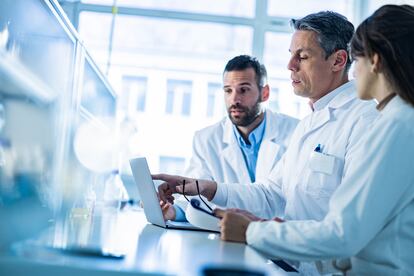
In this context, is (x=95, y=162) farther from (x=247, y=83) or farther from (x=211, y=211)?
(x=211, y=211)

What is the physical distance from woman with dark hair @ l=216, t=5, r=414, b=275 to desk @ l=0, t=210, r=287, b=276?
3.6 inches

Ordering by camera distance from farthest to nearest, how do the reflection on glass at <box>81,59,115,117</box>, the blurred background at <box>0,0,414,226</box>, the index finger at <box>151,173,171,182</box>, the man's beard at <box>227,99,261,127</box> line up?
the blurred background at <box>0,0,414,226</box> → the man's beard at <box>227,99,261,127</box> → the reflection on glass at <box>81,59,115,117</box> → the index finger at <box>151,173,171,182</box>

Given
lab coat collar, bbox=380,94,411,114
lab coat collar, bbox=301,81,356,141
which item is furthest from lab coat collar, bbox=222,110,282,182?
lab coat collar, bbox=380,94,411,114

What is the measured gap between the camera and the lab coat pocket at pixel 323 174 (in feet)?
5.50

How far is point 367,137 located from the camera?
1.15 metres

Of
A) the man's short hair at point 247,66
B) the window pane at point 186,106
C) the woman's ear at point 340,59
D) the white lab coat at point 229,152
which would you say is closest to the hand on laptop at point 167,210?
the white lab coat at point 229,152

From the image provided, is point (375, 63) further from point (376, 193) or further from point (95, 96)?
point (95, 96)

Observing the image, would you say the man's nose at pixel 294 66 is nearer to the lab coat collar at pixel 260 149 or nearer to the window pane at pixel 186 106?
the lab coat collar at pixel 260 149

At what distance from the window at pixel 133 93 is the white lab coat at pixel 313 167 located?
233cm

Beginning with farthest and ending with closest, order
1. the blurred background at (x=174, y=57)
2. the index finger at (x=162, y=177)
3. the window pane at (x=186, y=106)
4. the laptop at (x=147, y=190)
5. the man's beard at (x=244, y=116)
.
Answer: the window pane at (x=186, y=106) < the blurred background at (x=174, y=57) < the man's beard at (x=244, y=116) < the index finger at (x=162, y=177) < the laptop at (x=147, y=190)

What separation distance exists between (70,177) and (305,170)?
1.00 m

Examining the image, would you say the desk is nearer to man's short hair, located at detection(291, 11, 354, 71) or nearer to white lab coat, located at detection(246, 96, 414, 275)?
white lab coat, located at detection(246, 96, 414, 275)

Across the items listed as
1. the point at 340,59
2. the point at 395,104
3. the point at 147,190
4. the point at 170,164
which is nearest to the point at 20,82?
the point at 147,190

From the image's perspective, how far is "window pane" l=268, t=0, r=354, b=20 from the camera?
14.4ft
